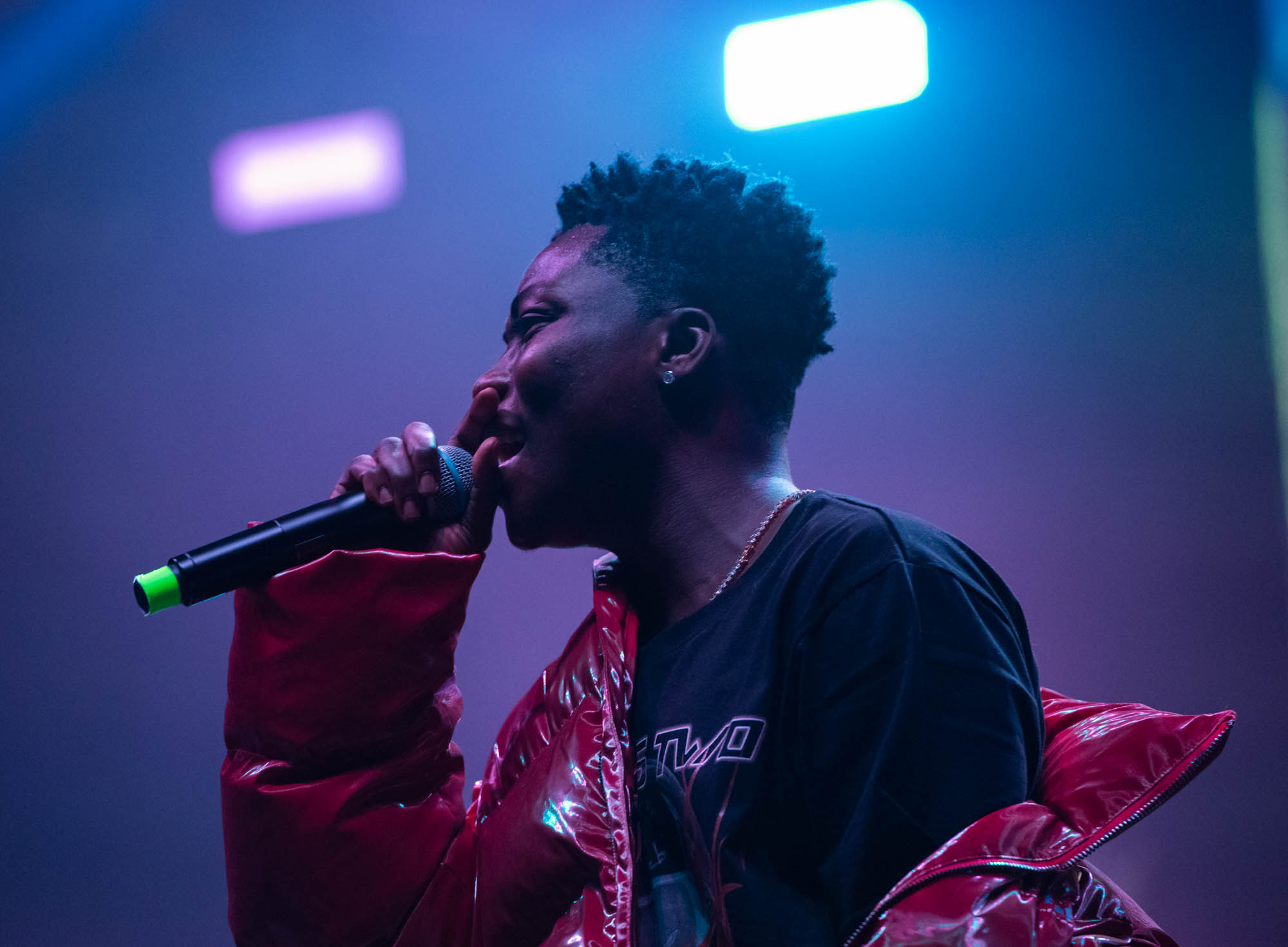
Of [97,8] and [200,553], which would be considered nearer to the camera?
[200,553]

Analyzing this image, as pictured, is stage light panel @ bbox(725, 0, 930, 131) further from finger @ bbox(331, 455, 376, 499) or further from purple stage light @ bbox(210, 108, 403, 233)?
finger @ bbox(331, 455, 376, 499)

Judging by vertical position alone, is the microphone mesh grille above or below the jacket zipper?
above

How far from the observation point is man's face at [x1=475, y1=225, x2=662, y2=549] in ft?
3.51

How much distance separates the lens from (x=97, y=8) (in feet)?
6.45

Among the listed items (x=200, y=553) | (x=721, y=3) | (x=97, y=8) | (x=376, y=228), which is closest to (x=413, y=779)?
(x=200, y=553)

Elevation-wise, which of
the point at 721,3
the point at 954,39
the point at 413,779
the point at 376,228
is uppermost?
the point at 721,3

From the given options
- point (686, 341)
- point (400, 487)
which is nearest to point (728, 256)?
point (686, 341)

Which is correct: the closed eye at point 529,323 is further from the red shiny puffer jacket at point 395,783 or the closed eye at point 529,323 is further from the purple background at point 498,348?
the purple background at point 498,348

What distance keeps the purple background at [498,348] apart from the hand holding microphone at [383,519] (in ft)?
1.86

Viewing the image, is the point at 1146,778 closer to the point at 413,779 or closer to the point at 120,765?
the point at 413,779

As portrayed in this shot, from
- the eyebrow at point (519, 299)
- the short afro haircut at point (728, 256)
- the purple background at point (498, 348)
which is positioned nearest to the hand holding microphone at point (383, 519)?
the eyebrow at point (519, 299)

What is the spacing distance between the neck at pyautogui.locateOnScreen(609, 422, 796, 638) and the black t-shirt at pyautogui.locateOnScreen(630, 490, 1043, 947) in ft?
0.25

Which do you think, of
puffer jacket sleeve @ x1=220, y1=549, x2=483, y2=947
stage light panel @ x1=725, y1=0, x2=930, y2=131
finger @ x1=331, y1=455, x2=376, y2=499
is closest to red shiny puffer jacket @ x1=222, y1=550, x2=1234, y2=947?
puffer jacket sleeve @ x1=220, y1=549, x2=483, y2=947

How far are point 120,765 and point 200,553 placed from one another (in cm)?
107
